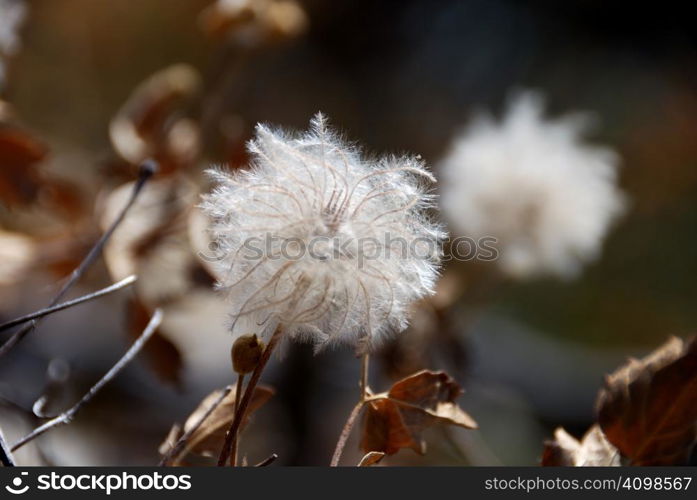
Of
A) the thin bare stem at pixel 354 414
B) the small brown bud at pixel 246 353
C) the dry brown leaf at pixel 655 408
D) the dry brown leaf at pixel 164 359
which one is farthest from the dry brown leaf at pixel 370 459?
the dry brown leaf at pixel 164 359

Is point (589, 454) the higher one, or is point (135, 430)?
point (135, 430)

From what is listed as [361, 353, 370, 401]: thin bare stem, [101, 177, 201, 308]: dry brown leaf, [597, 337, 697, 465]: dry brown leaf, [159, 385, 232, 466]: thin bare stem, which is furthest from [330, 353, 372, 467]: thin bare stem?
[101, 177, 201, 308]: dry brown leaf

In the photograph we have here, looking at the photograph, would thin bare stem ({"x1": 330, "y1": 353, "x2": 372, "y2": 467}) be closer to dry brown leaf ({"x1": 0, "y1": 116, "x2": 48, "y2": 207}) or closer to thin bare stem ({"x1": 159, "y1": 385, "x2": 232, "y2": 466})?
thin bare stem ({"x1": 159, "y1": 385, "x2": 232, "y2": 466})

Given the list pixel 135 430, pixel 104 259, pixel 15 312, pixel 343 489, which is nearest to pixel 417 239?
pixel 343 489

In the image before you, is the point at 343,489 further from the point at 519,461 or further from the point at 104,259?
the point at 519,461

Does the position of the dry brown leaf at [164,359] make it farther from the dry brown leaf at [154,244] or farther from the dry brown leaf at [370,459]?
the dry brown leaf at [370,459]

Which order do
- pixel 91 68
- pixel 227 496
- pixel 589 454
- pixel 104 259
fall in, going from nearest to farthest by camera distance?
pixel 227 496 < pixel 589 454 < pixel 104 259 < pixel 91 68
